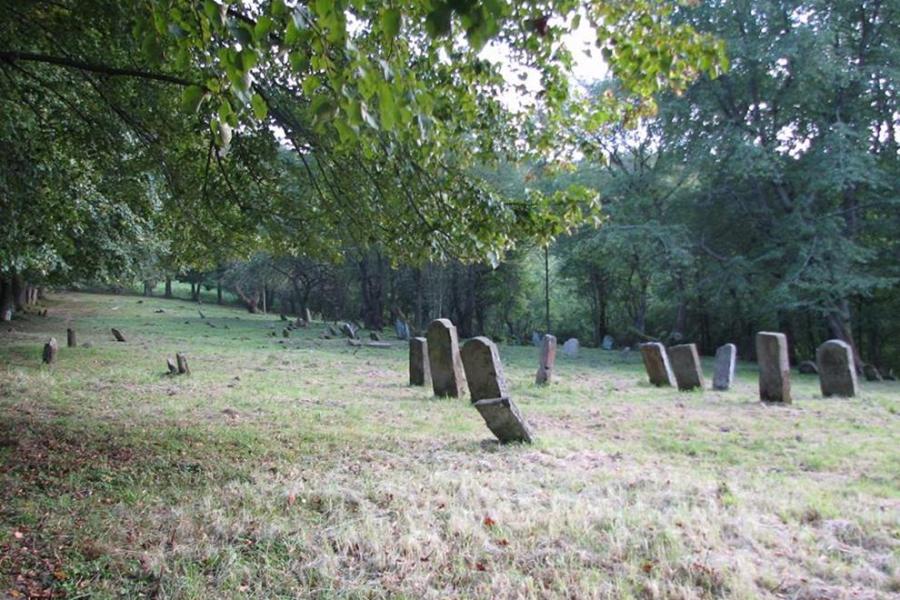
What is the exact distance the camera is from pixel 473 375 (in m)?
9.12

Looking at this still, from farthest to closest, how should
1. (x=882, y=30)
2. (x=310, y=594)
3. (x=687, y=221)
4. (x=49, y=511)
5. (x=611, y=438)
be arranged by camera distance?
(x=687, y=221) → (x=882, y=30) → (x=611, y=438) → (x=49, y=511) → (x=310, y=594)

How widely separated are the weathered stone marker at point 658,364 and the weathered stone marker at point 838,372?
302cm

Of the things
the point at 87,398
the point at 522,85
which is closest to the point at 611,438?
the point at 522,85

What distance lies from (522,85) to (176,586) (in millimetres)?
5894

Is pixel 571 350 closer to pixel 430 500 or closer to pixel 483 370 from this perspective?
pixel 483 370

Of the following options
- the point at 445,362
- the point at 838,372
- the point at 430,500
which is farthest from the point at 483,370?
the point at 838,372

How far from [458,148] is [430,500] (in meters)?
3.88

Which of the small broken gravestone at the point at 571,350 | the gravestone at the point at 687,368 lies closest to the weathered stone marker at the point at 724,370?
the gravestone at the point at 687,368

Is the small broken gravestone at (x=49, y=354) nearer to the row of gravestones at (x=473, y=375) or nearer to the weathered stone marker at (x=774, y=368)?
the row of gravestones at (x=473, y=375)

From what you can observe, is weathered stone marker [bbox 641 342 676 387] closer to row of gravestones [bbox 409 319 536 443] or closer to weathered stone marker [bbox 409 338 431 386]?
row of gravestones [bbox 409 319 536 443]

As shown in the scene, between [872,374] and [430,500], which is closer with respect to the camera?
[430,500]

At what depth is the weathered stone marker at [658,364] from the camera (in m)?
13.8

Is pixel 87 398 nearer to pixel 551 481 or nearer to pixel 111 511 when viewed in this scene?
pixel 111 511

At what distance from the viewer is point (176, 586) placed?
11.4 feet
